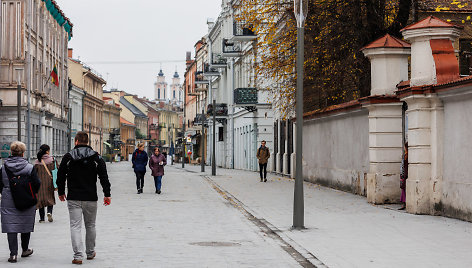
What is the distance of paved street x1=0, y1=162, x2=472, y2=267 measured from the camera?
31.9ft

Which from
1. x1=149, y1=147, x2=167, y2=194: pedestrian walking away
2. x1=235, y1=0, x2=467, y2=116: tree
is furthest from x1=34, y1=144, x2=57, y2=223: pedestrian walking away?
x1=235, y1=0, x2=467, y2=116: tree

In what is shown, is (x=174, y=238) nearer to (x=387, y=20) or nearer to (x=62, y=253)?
(x=62, y=253)

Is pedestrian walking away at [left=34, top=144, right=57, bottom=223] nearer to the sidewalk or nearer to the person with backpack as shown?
the sidewalk

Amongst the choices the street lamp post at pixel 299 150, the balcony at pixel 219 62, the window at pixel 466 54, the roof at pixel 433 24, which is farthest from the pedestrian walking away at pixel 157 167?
the balcony at pixel 219 62

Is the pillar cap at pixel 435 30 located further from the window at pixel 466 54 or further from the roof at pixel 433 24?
the window at pixel 466 54

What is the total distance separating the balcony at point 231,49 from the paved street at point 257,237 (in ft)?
113

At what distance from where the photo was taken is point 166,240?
1192cm

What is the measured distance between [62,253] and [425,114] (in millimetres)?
8914

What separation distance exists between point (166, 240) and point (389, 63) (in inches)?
375

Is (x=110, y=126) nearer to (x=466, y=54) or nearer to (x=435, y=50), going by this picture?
(x=466, y=54)

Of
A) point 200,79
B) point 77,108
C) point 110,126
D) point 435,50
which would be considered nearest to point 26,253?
point 435,50

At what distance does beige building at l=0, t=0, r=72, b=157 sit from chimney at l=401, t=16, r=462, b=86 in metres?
22.5

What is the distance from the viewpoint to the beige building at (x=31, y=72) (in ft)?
140

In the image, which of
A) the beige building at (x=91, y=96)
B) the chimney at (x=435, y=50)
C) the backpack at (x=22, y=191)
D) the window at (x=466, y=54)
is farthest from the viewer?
the beige building at (x=91, y=96)
